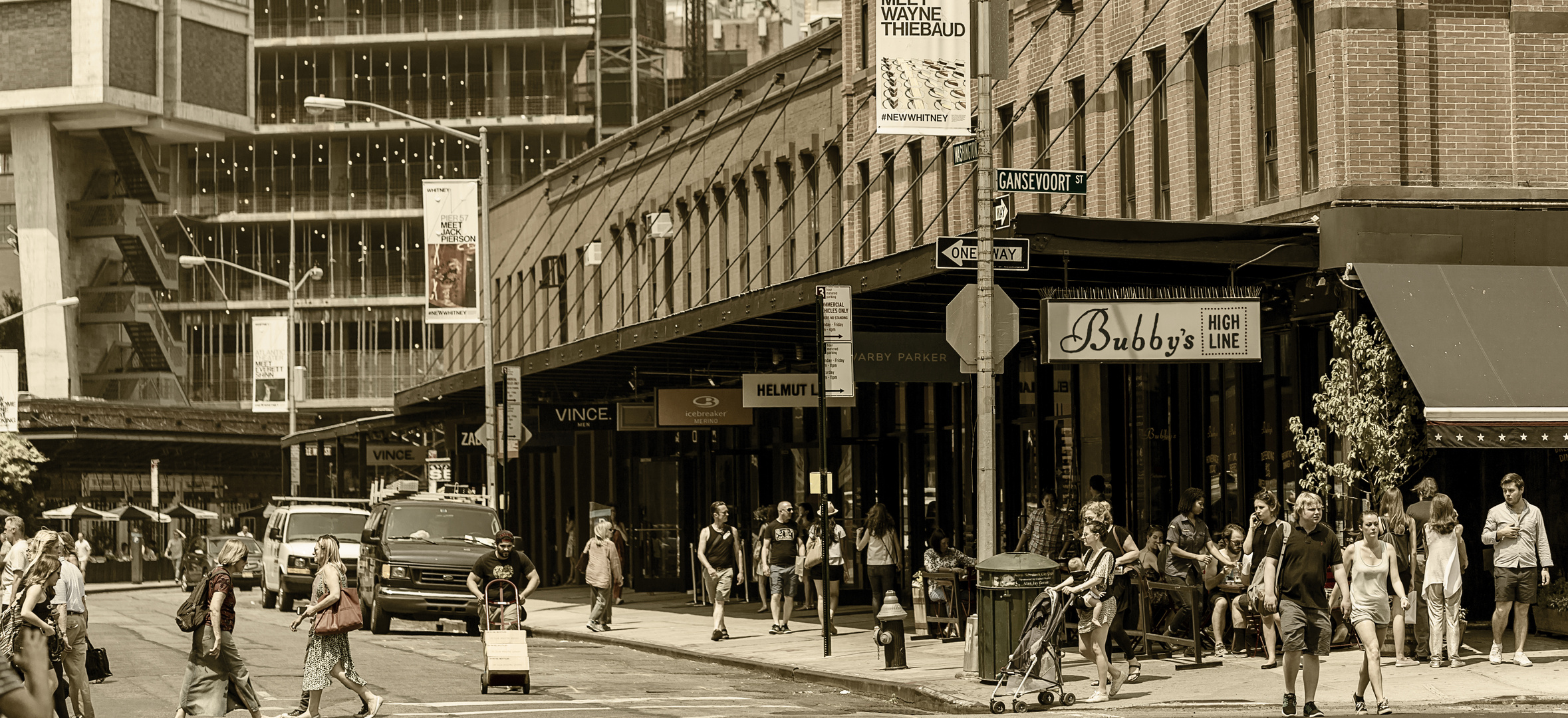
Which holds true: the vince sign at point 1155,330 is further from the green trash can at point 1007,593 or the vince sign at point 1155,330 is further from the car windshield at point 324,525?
the car windshield at point 324,525

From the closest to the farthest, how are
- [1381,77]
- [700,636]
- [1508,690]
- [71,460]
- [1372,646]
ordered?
[1372,646]
[1508,690]
[1381,77]
[700,636]
[71,460]

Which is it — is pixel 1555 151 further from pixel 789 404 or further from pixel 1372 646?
pixel 789 404

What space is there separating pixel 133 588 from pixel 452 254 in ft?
104

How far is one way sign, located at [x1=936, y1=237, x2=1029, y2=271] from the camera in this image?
18094 mm

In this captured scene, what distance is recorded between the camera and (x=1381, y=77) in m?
20.4

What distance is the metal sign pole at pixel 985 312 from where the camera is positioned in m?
17.8

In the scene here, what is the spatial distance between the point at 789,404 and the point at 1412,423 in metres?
9.49

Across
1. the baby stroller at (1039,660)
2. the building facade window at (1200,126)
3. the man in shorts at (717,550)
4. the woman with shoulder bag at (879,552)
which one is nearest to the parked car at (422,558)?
the man in shorts at (717,550)

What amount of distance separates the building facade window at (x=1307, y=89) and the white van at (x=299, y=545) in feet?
62.6

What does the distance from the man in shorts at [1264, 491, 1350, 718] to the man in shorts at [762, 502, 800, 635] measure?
34.5 ft

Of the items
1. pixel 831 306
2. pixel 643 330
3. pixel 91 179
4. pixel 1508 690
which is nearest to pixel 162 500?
pixel 91 179

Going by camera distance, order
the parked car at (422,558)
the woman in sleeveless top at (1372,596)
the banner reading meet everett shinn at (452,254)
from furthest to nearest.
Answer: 1. the banner reading meet everett shinn at (452,254)
2. the parked car at (422,558)
3. the woman in sleeveless top at (1372,596)

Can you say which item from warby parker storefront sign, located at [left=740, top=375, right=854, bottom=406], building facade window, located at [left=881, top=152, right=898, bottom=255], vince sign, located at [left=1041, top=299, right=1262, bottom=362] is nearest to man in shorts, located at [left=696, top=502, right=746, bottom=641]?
warby parker storefront sign, located at [left=740, top=375, right=854, bottom=406]

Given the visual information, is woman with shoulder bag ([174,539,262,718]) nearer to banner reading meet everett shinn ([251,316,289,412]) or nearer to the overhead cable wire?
the overhead cable wire
